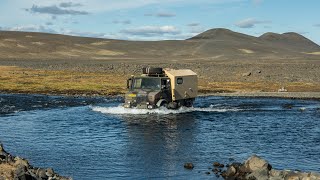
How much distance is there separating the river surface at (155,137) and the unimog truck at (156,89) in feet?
2.81

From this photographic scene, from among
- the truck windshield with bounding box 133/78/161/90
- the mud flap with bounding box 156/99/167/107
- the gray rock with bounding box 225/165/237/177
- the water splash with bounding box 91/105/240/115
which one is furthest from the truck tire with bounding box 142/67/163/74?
the gray rock with bounding box 225/165/237/177

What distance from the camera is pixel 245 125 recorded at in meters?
39.4

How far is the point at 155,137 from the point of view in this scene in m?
33.4

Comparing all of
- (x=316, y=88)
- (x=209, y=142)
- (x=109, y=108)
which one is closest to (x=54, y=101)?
(x=109, y=108)

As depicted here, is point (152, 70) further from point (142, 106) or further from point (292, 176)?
point (292, 176)

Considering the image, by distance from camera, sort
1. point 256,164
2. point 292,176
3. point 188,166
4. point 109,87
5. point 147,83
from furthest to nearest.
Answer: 1. point 109,87
2. point 147,83
3. point 188,166
4. point 256,164
5. point 292,176

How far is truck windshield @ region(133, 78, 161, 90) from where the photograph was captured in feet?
147

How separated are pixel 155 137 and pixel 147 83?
12.2 meters

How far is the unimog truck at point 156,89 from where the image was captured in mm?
44219

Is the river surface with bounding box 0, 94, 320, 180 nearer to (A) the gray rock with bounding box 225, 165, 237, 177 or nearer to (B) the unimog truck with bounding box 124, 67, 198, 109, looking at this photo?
(B) the unimog truck with bounding box 124, 67, 198, 109

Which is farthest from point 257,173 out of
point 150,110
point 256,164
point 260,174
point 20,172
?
point 150,110

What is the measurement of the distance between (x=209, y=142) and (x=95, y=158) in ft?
27.9

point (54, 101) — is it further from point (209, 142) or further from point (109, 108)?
point (209, 142)

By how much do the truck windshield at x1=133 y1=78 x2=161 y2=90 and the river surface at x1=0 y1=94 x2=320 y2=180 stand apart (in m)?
2.25
